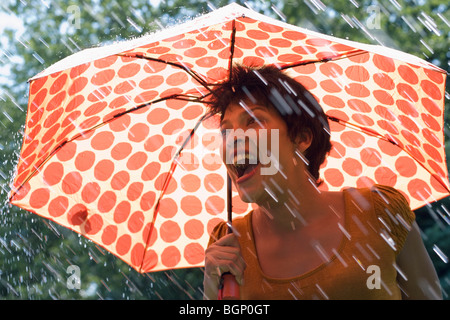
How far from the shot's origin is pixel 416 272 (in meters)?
1.90

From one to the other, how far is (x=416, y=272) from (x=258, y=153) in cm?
73

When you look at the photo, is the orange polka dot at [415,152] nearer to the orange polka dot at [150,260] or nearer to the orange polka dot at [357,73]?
the orange polka dot at [357,73]

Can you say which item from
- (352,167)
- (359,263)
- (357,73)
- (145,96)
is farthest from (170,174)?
(359,263)

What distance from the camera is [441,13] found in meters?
11.8

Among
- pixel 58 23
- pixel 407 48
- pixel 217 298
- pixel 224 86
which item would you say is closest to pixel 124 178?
pixel 224 86

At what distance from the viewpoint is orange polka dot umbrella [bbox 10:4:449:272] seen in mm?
2273

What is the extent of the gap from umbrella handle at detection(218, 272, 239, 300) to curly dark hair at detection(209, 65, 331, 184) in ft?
2.06

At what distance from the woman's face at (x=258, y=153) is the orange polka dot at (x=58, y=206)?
90 centimetres

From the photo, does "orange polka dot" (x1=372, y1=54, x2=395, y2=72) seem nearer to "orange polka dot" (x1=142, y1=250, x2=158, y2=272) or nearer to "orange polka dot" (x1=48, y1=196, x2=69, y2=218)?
"orange polka dot" (x1=142, y1=250, x2=158, y2=272)

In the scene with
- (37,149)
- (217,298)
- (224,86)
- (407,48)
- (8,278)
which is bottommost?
(8,278)

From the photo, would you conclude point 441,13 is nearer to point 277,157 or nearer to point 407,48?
point 407,48
